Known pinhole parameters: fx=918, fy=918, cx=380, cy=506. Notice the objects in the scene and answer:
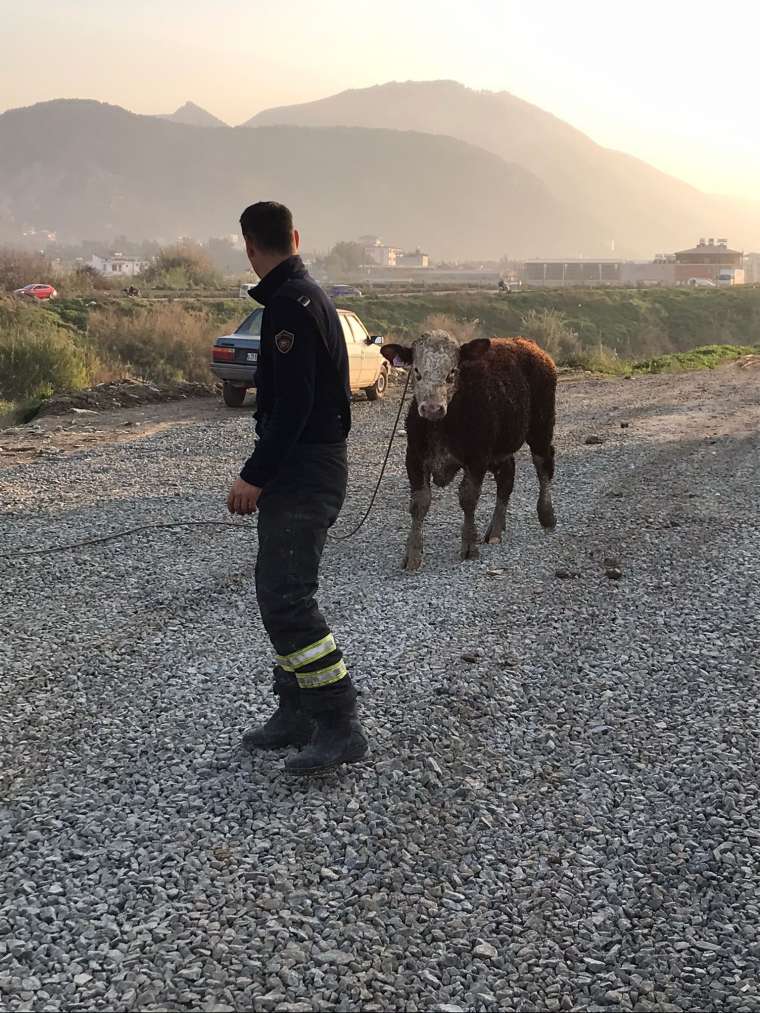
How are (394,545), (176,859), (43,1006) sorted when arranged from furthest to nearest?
(394,545) < (176,859) < (43,1006)

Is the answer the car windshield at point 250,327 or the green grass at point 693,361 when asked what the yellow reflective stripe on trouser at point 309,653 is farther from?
the green grass at point 693,361

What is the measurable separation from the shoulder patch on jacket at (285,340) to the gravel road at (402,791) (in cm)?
212

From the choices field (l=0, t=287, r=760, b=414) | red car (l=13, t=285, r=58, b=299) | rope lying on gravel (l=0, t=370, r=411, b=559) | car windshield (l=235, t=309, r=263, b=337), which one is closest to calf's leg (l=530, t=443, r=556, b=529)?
rope lying on gravel (l=0, t=370, r=411, b=559)

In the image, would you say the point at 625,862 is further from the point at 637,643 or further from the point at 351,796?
the point at 637,643

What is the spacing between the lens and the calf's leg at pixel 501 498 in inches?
356

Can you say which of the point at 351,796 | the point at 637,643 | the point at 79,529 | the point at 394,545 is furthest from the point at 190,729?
the point at 79,529

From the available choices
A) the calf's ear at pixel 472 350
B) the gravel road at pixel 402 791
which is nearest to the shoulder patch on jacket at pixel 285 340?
the gravel road at pixel 402 791

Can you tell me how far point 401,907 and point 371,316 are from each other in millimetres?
50936

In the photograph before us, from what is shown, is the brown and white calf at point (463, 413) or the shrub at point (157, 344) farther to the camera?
the shrub at point (157, 344)

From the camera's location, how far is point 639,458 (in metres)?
13.7

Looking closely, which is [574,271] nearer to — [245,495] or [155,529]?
[155,529]

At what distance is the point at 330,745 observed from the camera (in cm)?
458

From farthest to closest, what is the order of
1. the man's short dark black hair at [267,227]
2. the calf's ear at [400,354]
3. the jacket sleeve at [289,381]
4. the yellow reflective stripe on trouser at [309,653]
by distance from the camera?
the calf's ear at [400,354], the yellow reflective stripe on trouser at [309,653], the man's short dark black hair at [267,227], the jacket sleeve at [289,381]

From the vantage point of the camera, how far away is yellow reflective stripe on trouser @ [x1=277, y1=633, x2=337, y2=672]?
4.37m
